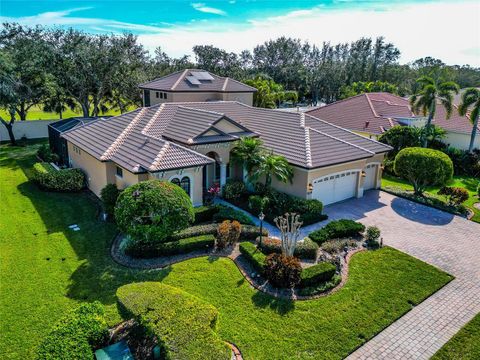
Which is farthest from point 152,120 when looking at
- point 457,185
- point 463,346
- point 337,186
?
point 457,185

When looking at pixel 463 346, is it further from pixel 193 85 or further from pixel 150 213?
pixel 193 85

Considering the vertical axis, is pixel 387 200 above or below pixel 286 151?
below

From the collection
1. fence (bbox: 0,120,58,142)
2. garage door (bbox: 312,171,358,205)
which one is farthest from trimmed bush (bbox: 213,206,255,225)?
fence (bbox: 0,120,58,142)

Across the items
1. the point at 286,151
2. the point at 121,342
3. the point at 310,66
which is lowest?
the point at 121,342

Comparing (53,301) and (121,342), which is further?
(53,301)

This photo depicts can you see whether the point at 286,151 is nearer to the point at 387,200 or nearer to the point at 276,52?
the point at 387,200

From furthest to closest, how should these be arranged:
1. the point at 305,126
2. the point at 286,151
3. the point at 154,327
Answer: the point at 305,126, the point at 286,151, the point at 154,327

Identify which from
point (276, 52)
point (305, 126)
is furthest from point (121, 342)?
point (276, 52)

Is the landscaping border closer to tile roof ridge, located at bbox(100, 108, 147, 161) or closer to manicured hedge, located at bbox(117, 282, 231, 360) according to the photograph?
manicured hedge, located at bbox(117, 282, 231, 360)
